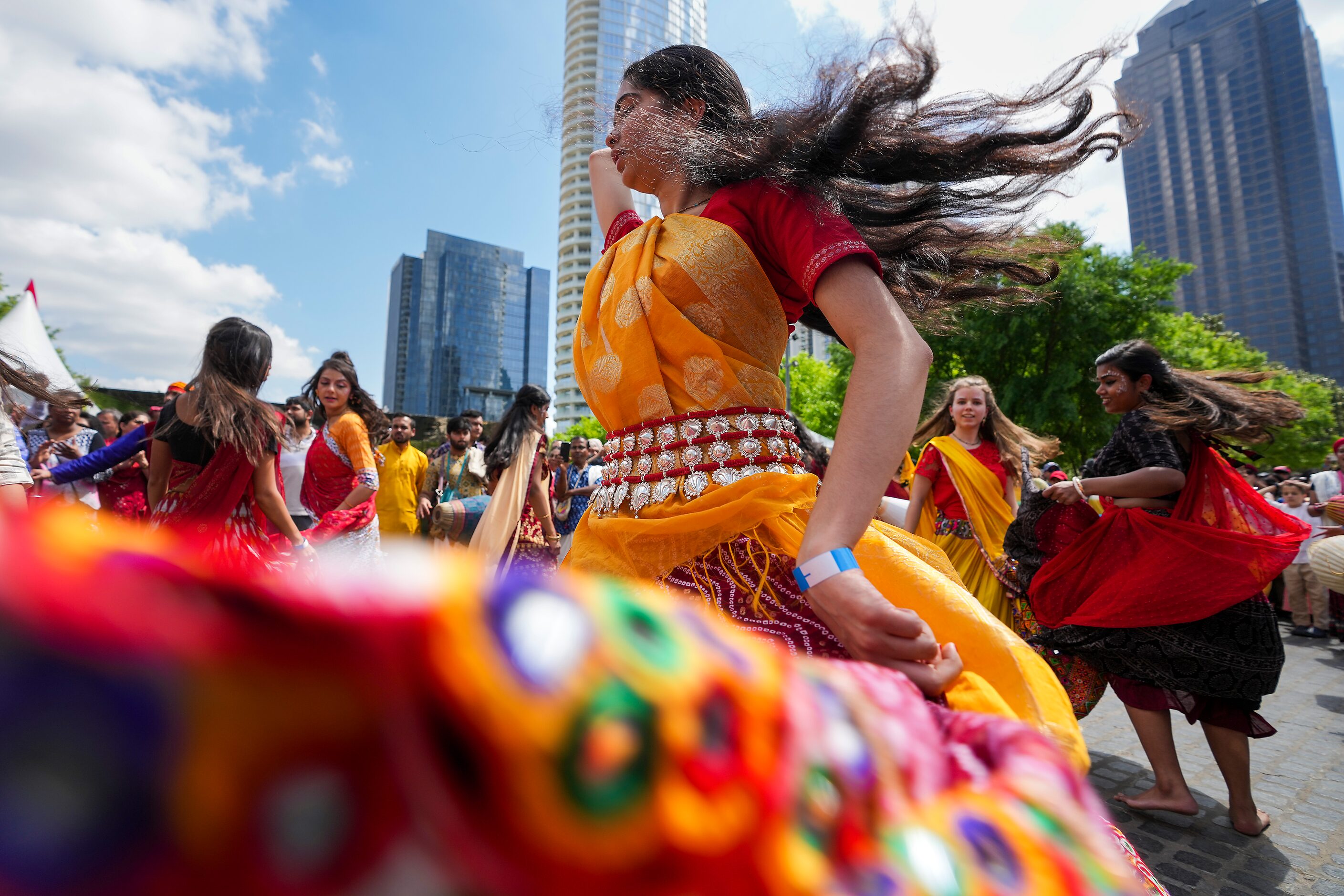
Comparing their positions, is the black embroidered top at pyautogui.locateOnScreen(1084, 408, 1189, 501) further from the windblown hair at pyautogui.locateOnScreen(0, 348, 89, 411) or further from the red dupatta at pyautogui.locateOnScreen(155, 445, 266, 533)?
the windblown hair at pyautogui.locateOnScreen(0, 348, 89, 411)

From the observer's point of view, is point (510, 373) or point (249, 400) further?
point (510, 373)

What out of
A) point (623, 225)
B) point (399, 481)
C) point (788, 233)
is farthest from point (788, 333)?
point (399, 481)

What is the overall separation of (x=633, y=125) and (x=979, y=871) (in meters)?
1.51

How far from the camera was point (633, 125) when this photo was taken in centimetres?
156

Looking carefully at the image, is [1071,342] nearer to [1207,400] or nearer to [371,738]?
[1207,400]

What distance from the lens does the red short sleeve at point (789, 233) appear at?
3.78ft

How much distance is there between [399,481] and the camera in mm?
6875

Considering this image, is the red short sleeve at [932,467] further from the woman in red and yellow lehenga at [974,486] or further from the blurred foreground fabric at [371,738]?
the blurred foreground fabric at [371,738]

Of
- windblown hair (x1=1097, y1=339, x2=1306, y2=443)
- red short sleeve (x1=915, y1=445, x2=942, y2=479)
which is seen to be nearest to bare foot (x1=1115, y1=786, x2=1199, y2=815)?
windblown hair (x1=1097, y1=339, x2=1306, y2=443)

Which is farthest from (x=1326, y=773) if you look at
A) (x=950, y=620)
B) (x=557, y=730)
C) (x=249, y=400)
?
(x=249, y=400)

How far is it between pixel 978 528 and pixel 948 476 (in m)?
→ 0.43

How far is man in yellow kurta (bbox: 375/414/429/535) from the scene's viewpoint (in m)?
6.72

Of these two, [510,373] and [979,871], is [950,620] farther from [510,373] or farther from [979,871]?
[510,373]

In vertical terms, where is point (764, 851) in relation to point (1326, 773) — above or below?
above
